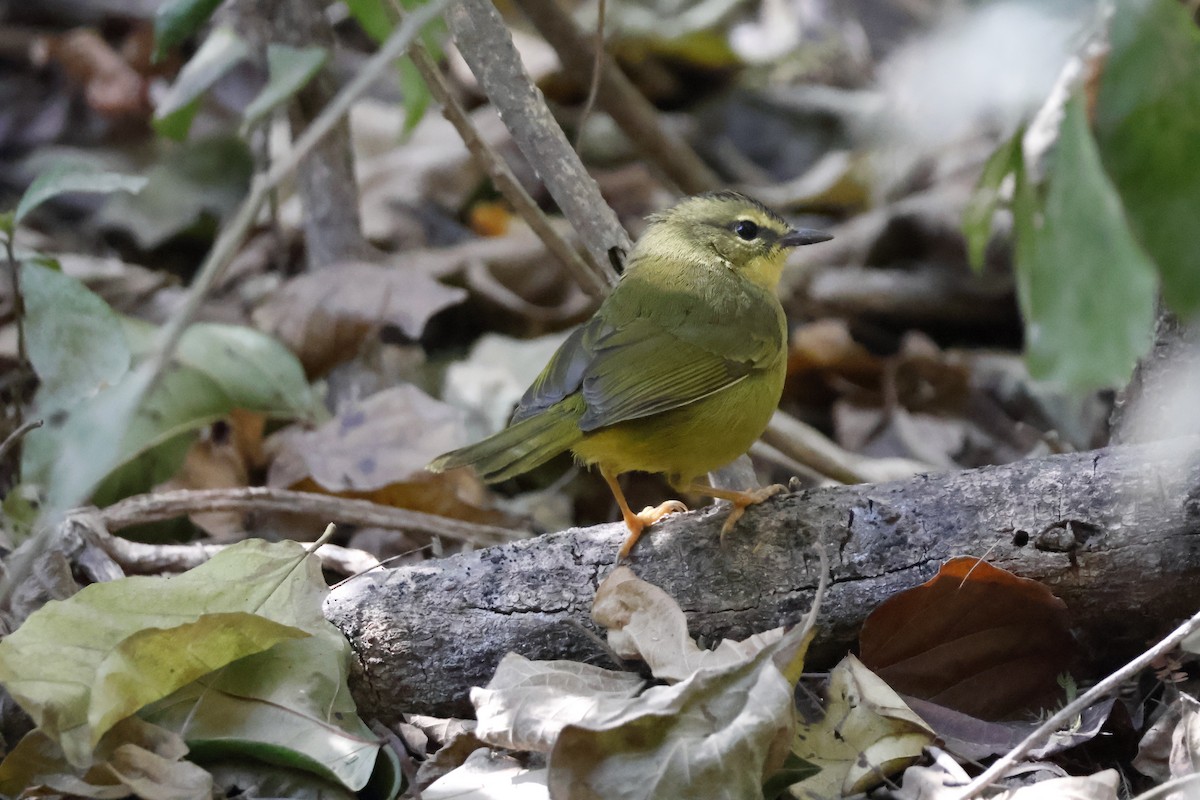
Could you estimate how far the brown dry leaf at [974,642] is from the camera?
2482 millimetres

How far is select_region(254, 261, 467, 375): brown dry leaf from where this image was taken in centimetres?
423

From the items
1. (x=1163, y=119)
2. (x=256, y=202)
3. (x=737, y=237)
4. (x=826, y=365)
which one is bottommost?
(x=826, y=365)

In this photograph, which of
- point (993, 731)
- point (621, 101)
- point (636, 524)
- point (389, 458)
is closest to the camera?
point (993, 731)

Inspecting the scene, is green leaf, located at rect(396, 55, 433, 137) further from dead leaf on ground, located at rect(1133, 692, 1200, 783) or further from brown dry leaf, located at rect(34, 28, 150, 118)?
brown dry leaf, located at rect(34, 28, 150, 118)

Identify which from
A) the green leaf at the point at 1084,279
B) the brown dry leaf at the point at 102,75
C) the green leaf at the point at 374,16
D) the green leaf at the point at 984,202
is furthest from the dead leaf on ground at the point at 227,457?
the green leaf at the point at 1084,279

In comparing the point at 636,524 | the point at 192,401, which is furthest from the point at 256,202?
the point at 192,401

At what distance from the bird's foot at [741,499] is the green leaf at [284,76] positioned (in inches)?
52.5

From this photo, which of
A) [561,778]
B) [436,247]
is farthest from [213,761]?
[436,247]

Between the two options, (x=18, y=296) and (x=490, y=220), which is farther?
(x=490, y=220)

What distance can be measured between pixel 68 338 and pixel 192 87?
3.01 ft

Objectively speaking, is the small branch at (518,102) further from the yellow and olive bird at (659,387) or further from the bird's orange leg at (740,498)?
the bird's orange leg at (740,498)

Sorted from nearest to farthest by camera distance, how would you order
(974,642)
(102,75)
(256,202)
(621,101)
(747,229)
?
(256,202) → (974,642) → (747,229) → (621,101) → (102,75)

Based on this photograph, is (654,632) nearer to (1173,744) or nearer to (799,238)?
(1173,744)

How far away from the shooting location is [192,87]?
3451mm
